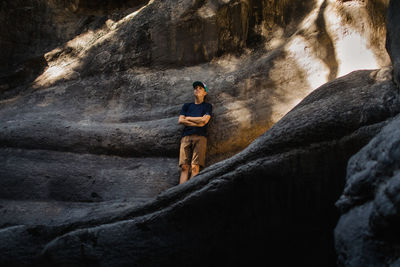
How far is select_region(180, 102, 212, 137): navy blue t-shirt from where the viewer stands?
137 inches

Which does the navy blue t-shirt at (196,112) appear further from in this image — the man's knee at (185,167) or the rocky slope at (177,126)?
the man's knee at (185,167)

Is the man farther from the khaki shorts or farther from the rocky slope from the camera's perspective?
the rocky slope

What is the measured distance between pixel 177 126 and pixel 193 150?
0.43 metres

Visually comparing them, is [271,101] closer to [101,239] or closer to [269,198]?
[269,198]

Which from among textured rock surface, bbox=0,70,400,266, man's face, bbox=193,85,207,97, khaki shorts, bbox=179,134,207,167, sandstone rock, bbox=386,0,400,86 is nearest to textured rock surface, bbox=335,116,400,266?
textured rock surface, bbox=0,70,400,266

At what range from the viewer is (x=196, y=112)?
11.9 ft

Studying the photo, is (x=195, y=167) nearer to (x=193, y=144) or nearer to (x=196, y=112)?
(x=193, y=144)

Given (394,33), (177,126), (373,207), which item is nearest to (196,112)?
(177,126)

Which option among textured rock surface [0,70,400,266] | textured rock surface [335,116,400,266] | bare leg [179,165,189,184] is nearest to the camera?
textured rock surface [335,116,400,266]

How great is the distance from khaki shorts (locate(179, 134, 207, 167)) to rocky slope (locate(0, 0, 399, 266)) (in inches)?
9.8

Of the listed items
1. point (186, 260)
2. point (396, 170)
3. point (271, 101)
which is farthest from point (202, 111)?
point (396, 170)

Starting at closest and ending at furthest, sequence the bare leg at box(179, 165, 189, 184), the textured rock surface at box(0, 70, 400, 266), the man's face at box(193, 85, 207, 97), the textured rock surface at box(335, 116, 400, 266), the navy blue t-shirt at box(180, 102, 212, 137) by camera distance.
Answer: the textured rock surface at box(335, 116, 400, 266), the textured rock surface at box(0, 70, 400, 266), the bare leg at box(179, 165, 189, 184), the navy blue t-shirt at box(180, 102, 212, 137), the man's face at box(193, 85, 207, 97)

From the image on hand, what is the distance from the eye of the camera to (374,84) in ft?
6.73

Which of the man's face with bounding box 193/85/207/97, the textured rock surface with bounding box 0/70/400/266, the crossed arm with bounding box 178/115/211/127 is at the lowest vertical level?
the textured rock surface with bounding box 0/70/400/266
